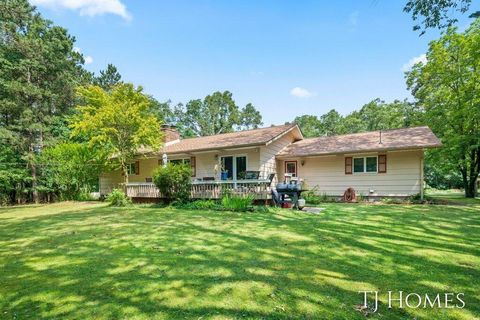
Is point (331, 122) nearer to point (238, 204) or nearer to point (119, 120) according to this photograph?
point (119, 120)

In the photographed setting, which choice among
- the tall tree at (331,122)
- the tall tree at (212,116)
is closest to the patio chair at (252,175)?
the tall tree at (212,116)

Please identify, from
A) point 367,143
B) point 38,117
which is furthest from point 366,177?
point 38,117

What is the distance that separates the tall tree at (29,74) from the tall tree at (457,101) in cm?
2712

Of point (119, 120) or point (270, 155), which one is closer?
point (119, 120)

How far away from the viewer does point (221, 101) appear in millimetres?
47906

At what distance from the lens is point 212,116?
4772cm

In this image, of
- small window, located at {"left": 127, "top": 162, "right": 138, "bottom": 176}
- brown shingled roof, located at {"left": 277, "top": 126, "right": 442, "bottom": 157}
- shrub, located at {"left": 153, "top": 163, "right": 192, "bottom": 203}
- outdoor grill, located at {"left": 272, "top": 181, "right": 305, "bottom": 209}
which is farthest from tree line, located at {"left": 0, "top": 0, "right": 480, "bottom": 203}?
outdoor grill, located at {"left": 272, "top": 181, "right": 305, "bottom": 209}

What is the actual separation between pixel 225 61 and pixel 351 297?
1990cm

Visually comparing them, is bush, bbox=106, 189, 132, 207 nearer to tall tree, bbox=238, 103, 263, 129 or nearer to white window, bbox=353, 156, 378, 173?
white window, bbox=353, 156, 378, 173

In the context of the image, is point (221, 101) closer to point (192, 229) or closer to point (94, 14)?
point (94, 14)

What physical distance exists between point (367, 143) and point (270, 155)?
5.04m

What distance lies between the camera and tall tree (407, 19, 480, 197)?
52.1 feet

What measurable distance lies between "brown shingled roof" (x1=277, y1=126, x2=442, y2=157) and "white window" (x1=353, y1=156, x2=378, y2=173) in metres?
0.70
